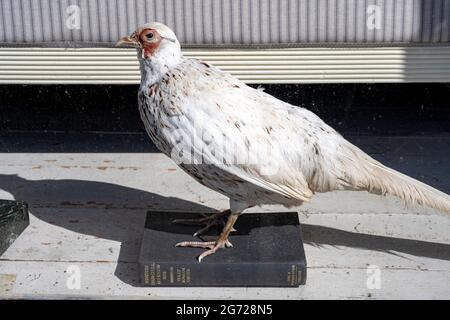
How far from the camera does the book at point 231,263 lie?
208 centimetres

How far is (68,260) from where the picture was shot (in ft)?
7.35

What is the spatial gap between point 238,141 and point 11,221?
0.77m

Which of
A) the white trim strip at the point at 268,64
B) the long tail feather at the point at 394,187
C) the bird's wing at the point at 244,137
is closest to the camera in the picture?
the bird's wing at the point at 244,137

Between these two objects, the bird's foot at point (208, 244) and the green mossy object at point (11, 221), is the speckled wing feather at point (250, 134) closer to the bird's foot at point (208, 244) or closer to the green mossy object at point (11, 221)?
the bird's foot at point (208, 244)

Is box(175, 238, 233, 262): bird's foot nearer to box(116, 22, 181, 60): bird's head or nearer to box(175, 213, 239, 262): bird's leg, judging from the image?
box(175, 213, 239, 262): bird's leg

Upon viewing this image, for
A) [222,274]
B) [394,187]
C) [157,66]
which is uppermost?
[157,66]

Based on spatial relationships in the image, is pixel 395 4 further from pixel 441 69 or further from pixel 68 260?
pixel 68 260

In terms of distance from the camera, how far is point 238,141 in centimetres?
208

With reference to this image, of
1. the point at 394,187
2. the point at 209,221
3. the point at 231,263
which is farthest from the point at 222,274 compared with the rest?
the point at 394,187

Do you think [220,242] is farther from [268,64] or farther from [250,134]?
[268,64]

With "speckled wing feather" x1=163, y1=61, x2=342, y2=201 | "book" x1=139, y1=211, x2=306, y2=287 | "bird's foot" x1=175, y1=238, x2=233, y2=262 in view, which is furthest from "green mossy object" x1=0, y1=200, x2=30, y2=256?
"speckled wing feather" x1=163, y1=61, x2=342, y2=201

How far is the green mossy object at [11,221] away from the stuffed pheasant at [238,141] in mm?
538

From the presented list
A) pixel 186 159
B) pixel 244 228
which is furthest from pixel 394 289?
pixel 186 159

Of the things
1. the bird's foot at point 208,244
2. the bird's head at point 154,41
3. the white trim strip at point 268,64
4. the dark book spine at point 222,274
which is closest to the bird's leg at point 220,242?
the bird's foot at point 208,244
